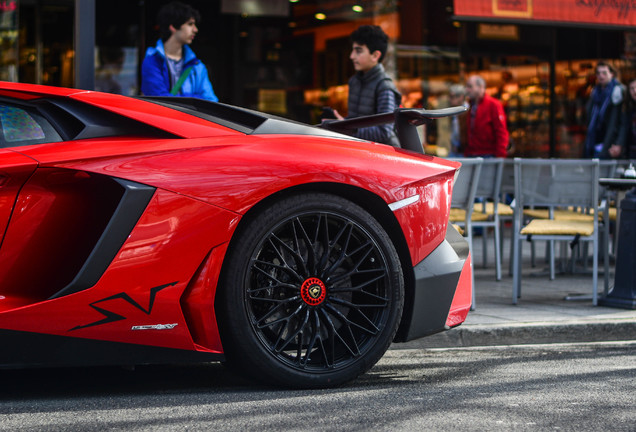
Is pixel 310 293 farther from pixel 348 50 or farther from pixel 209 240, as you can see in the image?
pixel 348 50

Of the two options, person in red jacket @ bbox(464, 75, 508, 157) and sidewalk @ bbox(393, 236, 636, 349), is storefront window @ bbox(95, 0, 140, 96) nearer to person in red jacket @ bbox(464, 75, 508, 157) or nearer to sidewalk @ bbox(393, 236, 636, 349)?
person in red jacket @ bbox(464, 75, 508, 157)

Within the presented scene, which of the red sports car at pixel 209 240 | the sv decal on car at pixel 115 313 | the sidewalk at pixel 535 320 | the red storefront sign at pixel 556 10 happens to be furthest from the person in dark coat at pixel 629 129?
the sv decal on car at pixel 115 313

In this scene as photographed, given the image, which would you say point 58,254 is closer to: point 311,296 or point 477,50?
point 311,296

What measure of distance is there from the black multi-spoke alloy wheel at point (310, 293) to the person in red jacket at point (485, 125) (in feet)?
18.5

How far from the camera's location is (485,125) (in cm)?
948

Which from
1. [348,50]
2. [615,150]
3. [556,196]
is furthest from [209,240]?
[348,50]

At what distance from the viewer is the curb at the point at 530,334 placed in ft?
17.8

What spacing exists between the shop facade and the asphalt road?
22.1 ft

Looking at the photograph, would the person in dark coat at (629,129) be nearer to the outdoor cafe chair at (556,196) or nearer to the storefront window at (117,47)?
the outdoor cafe chair at (556,196)

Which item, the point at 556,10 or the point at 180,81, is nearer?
the point at 180,81

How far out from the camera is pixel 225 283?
378 cm

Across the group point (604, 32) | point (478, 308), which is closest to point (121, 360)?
point (478, 308)

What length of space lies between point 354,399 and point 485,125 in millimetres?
6081

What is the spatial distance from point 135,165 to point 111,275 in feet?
1.43
